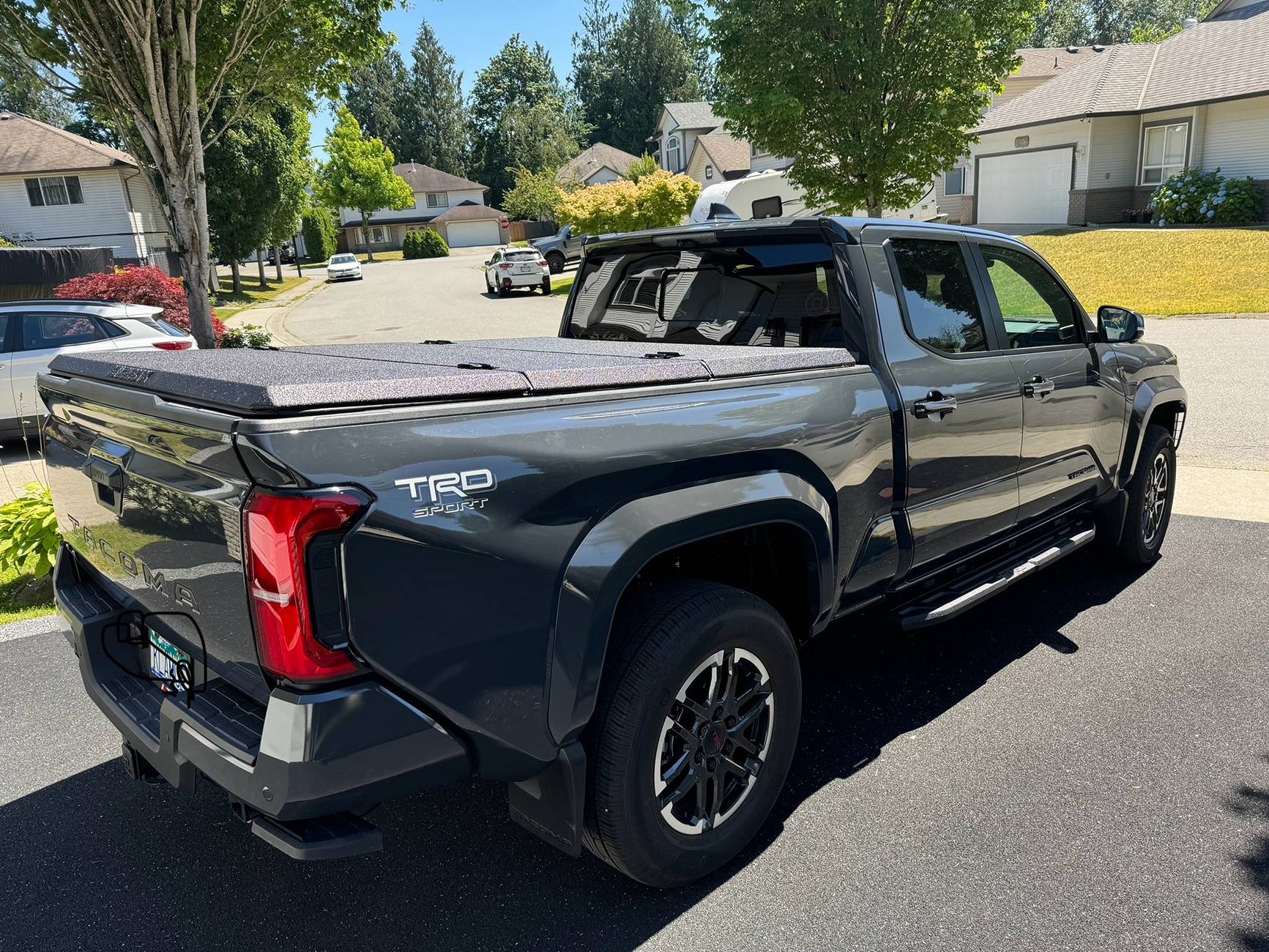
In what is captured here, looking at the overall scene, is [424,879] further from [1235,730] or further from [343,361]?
[1235,730]

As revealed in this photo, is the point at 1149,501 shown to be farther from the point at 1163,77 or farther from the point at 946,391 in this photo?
the point at 1163,77

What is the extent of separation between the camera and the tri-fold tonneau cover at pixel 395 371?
207cm

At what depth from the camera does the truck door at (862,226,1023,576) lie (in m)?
3.49

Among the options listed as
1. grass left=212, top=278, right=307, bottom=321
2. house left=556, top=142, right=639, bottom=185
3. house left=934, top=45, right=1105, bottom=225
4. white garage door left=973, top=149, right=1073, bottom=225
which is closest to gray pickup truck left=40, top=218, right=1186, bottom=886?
grass left=212, top=278, right=307, bottom=321

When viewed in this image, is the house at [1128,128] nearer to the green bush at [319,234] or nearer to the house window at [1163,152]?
the house window at [1163,152]

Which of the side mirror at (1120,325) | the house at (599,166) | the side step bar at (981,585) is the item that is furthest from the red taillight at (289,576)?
the house at (599,166)

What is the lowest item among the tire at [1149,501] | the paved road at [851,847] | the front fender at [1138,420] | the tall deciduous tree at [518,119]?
the paved road at [851,847]

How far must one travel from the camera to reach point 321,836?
2.12m

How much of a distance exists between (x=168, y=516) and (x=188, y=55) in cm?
1057

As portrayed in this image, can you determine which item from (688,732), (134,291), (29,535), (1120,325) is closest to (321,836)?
(688,732)

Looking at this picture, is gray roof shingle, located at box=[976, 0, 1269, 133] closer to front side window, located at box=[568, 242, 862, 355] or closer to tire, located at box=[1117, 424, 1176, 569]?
tire, located at box=[1117, 424, 1176, 569]

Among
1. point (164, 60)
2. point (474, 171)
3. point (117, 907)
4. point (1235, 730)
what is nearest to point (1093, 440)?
point (1235, 730)

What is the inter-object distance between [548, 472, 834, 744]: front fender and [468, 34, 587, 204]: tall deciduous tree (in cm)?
7812

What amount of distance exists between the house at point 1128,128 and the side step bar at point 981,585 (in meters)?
25.6
